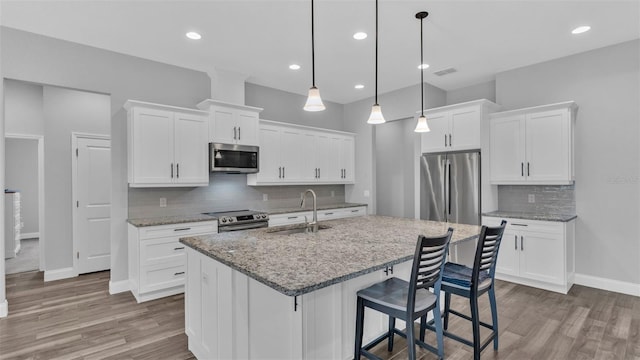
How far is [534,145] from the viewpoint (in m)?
4.17

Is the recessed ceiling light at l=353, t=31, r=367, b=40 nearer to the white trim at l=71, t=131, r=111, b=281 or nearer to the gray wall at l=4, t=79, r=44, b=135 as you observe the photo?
the white trim at l=71, t=131, r=111, b=281

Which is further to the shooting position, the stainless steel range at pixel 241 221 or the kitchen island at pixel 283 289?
the stainless steel range at pixel 241 221

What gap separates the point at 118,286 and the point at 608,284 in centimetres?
593

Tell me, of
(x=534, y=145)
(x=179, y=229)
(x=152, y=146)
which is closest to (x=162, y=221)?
(x=179, y=229)

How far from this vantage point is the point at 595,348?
8.37ft

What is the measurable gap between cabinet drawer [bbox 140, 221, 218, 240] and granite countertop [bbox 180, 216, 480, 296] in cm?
141

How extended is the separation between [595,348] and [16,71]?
5958 mm

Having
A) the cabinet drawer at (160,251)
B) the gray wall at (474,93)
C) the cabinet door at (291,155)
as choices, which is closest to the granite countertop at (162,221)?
the cabinet drawer at (160,251)

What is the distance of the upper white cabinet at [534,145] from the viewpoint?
A: 3936 mm

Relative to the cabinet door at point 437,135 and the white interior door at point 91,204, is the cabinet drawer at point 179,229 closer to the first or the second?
the white interior door at point 91,204

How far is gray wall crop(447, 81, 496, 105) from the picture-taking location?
5059 mm

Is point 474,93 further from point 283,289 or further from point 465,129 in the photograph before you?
point 283,289

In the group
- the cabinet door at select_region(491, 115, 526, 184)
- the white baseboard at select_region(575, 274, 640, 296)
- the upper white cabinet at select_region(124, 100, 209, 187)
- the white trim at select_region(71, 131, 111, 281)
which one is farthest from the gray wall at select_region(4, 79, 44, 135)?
the white baseboard at select_region(575, 274, 640, 296)

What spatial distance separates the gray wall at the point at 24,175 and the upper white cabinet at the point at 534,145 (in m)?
9.48
